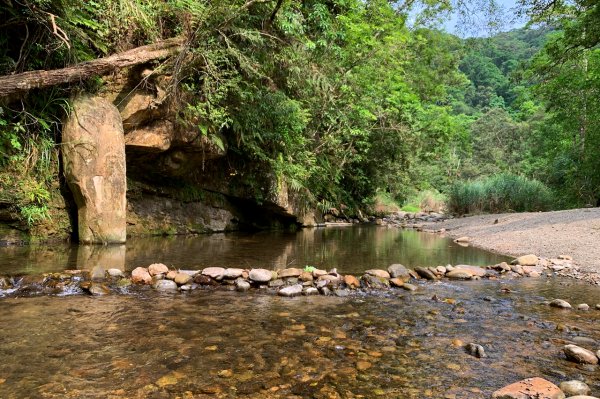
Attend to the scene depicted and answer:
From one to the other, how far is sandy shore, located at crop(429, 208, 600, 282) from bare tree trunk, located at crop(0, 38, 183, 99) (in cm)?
800

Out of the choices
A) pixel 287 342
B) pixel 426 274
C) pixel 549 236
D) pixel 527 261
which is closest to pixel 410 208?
pixel 549 236

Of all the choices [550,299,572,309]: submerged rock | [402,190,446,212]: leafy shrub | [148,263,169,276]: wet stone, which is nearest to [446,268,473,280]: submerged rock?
[550,299,572,309]: submerged rock

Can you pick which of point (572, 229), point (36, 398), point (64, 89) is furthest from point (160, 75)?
point (572, 229)

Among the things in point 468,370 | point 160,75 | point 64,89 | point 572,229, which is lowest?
point 468,370

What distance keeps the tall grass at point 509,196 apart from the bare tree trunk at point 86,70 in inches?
572

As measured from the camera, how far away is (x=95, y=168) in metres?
7.23

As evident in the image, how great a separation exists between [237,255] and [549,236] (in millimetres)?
6941

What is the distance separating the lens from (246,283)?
15.8 ft

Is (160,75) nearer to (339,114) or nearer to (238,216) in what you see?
(238,216)

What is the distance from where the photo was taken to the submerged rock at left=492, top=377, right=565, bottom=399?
221cm

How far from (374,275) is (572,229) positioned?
6.57 metres

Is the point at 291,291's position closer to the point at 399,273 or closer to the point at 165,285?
the point at 165,285

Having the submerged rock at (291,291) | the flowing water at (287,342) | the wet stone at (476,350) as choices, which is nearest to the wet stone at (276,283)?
the submerged rock at (291,291)

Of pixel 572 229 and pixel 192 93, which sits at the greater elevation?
pixel 192 93
